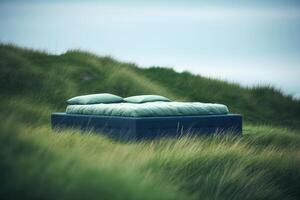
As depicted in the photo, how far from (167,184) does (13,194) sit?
4.33ft

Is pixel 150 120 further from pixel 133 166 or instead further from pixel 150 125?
pixel 133 166

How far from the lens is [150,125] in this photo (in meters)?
6.73

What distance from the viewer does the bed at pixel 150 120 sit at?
22.1 feet

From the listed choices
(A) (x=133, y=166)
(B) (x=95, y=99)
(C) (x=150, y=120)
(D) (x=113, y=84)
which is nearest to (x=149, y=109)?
(C) (x=150, y=120)

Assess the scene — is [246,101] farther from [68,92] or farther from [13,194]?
[13,194]

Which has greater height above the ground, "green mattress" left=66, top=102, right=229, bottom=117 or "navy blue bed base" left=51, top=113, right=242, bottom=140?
"green mattress" left=66, top=102, right=229, bottom=117

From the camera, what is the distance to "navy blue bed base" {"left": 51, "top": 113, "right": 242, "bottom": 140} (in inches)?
263

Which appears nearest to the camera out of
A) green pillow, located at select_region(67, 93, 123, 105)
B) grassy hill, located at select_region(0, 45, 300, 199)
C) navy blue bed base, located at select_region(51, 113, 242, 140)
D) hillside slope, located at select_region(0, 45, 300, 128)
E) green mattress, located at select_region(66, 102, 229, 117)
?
grassy hill, located at select_region(0, 45, 300, 199)

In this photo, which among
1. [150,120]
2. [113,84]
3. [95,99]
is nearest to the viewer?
[150,120]

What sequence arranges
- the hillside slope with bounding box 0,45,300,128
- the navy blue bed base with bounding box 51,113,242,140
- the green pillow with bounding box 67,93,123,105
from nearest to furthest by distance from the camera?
1. the navy blue bed base with bounding box 51,113,242,140
2. the green pillow with bounding box 67,93,123,105
3. the hillside slope with bounding box 0,45,300,128

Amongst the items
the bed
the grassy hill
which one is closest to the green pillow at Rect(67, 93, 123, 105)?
→ the bed

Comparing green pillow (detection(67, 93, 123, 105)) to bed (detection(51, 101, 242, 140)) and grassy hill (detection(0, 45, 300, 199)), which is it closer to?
bed (detection(51, 101, 242, 140))

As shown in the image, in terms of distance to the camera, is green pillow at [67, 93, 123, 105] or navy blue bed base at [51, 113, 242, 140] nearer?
navy blue bed base at [51, 113, 242, 140]

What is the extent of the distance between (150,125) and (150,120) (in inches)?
2.7
